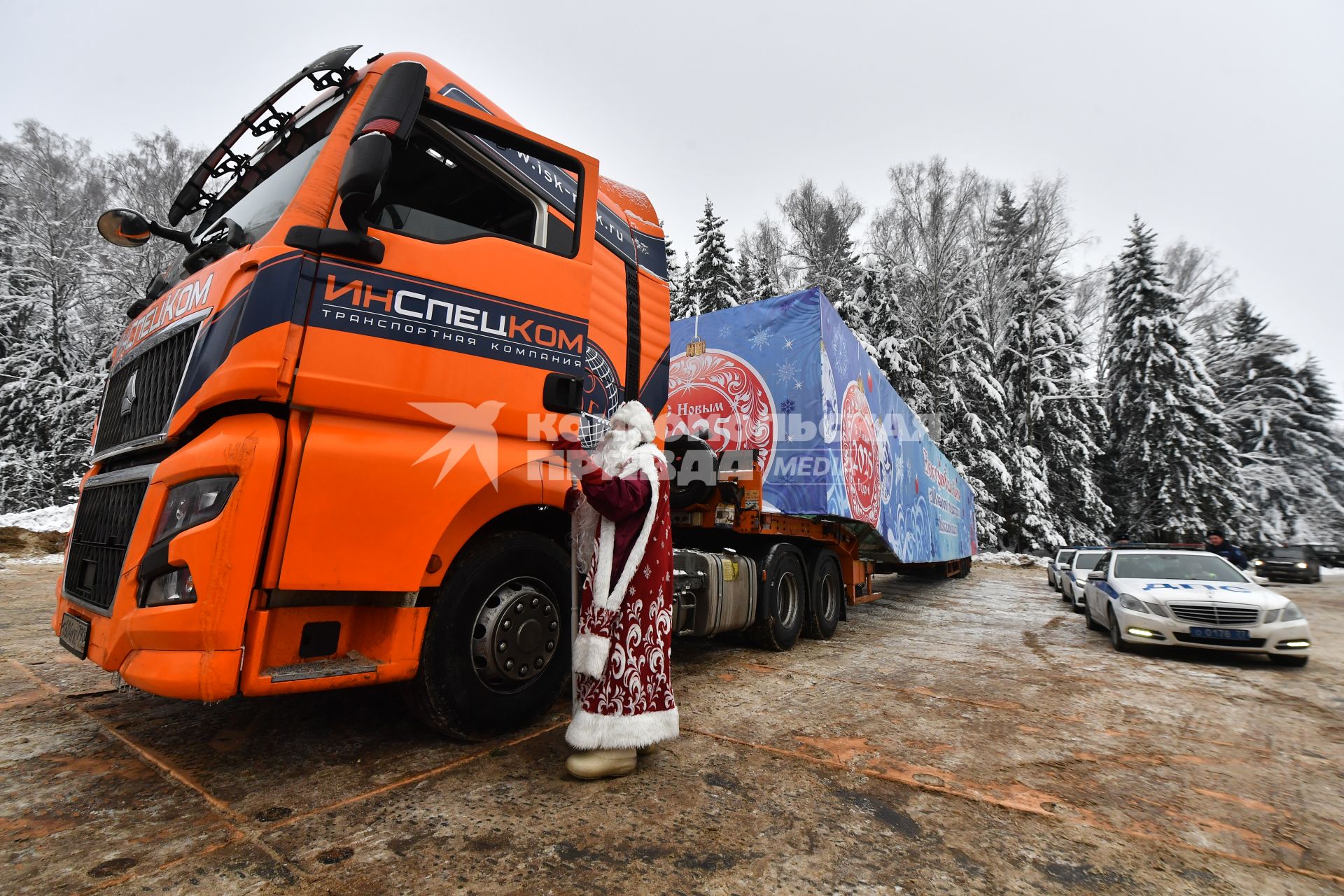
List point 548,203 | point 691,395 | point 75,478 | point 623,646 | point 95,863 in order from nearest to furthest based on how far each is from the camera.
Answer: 1. point 95,863
2. point 623,646
3. point 548,203
4. point 691,395
5. point 75,478

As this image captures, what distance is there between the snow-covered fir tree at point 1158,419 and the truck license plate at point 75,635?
3169 centimetres

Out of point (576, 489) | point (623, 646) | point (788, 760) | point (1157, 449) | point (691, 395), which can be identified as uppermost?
point (1157, 449)

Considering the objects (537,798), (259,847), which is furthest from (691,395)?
(259,847)

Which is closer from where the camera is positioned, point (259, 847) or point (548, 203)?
point (259, 847)

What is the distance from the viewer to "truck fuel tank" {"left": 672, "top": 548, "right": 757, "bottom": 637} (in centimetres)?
476

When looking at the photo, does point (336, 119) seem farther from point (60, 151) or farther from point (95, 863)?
point (60, 151)

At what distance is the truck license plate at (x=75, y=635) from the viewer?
8.51ft

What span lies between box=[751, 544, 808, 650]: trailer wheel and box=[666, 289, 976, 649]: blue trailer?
1cm

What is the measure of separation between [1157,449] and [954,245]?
12.1 meters

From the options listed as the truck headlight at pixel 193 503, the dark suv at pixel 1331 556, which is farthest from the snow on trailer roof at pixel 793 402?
the dark suv at pixel 1331 556

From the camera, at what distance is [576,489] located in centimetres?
314

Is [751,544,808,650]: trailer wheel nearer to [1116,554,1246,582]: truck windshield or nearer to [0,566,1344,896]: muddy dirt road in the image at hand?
[0,566,1344,896]: muddy dirt road

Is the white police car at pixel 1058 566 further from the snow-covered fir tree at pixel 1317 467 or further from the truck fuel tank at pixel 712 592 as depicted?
the snow-covered fir tree at pixel 1317 467

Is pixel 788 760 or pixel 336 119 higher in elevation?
pixel 336 119
